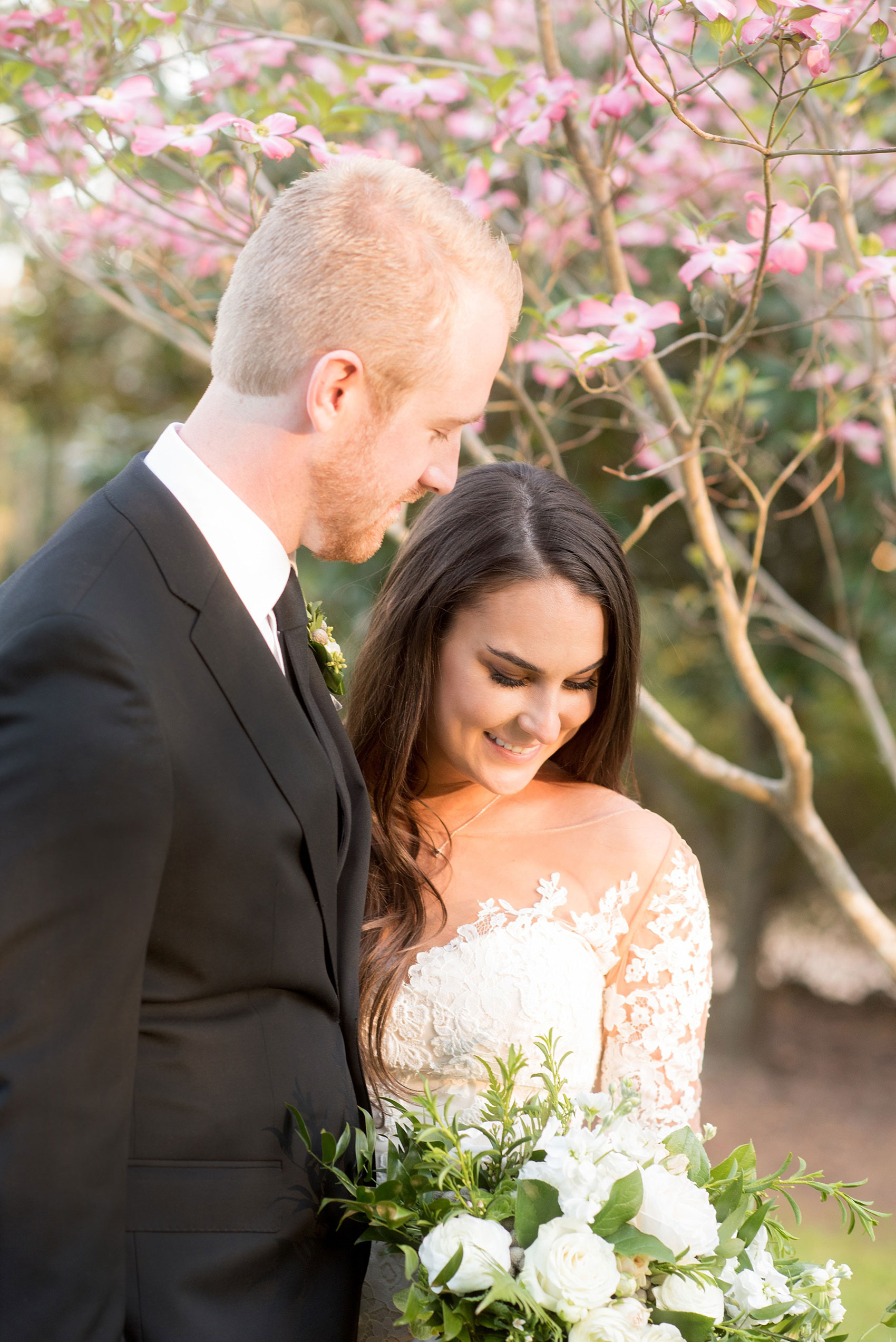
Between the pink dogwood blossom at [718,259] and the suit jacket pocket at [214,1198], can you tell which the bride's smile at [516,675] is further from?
the suit jacket pocket at [214,1198]

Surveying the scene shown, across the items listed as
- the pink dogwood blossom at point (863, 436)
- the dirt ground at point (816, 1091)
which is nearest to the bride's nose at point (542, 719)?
the pink dogwood blossom at point (863, 436)

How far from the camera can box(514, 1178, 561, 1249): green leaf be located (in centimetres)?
156

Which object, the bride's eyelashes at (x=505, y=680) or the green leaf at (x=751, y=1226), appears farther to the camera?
the bride's eyelashes at (x=505, y=680)

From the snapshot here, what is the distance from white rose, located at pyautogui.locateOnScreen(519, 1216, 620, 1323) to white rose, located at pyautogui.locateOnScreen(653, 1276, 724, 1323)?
9 cm

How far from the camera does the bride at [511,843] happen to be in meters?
2.39

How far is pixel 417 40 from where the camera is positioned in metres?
4.18

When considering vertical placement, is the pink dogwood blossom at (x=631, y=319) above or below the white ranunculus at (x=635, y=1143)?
above

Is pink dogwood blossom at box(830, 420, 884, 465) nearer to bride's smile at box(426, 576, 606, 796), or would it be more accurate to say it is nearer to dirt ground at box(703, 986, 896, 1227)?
bride's smile at box(426, 576, 606, 796)

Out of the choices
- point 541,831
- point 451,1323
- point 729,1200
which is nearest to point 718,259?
point 541,831

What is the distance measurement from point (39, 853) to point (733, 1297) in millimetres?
1139

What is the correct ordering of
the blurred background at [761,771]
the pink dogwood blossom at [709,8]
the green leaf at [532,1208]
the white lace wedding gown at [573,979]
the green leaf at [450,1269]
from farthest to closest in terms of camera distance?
the blurred background at [761,771] < the white lace wedding gown at [573,979] < the pink dogwood blossom at [709,8] < the green leaf at [532,1208] < the green leaf at [450,1269]

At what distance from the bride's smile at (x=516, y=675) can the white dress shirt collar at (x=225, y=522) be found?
0.81 m

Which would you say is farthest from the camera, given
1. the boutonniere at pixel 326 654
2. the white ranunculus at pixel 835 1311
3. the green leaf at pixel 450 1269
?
the boutonniere at pixel 326 654

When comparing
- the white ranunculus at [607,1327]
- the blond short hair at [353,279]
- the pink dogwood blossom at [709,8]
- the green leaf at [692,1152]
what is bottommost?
the white ranunculus at [607,1327]
